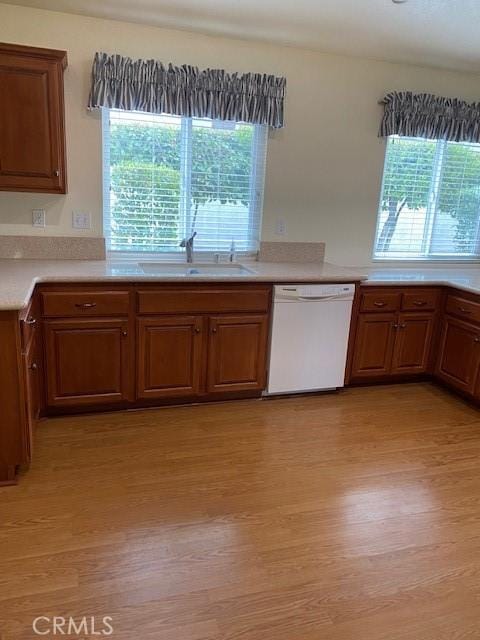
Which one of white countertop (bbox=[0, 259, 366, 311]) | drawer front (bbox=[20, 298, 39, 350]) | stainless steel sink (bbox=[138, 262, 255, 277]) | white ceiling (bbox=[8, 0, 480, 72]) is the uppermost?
white ceiling (bbox=[8, 0, 480, 72])

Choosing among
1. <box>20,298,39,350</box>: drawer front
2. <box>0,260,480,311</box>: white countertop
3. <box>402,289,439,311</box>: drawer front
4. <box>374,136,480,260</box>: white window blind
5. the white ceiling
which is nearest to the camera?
<box>20,298,39,350</box>: drawer front

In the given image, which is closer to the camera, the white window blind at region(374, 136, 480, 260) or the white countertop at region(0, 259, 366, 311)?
the white countertop at region(0, 259, 366, 311)

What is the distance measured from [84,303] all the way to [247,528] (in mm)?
1547

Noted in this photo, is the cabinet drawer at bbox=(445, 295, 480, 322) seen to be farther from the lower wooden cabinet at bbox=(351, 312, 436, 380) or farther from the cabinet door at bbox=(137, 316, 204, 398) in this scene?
the cabinet door at bbox=(137, 316, 204, 398)

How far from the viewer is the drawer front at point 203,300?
2.89 metres

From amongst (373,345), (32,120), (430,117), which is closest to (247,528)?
(373,345)

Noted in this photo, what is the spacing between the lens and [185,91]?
10.5 ft

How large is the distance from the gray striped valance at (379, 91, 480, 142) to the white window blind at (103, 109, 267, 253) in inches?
40.2

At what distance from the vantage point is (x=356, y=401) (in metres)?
3.44

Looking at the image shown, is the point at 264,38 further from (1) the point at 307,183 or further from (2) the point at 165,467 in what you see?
(2) the point at 165,467

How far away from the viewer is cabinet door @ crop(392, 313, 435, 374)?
3.55m

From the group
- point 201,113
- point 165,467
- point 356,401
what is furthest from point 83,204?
point 356,401

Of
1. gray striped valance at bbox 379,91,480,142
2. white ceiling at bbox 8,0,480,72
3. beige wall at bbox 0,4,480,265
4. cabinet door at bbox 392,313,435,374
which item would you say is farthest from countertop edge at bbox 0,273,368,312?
white ceiling at bbox 8,0,480,72

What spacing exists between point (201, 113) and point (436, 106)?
191 centimetres
